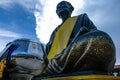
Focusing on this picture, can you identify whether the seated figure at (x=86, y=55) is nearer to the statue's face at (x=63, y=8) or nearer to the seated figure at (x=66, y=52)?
the seated figure at (x=66, y=52)

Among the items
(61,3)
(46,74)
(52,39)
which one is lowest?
(46,74)

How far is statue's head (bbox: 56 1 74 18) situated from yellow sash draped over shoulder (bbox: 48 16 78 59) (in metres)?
0.15

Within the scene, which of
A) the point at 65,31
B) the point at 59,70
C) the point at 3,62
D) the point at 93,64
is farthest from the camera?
the point at 65,31

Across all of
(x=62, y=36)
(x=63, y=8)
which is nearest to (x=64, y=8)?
(x=63, y=8)

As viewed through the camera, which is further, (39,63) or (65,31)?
(65,31)

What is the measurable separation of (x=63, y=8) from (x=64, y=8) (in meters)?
0.02

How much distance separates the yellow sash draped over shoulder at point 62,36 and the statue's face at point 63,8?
15cm

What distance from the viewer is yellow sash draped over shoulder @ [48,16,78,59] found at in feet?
12.3

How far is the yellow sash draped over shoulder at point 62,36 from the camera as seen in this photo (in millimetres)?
3748

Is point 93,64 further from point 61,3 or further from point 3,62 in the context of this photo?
point 3,62

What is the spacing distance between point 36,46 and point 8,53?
0.28ft

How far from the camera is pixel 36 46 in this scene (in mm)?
743

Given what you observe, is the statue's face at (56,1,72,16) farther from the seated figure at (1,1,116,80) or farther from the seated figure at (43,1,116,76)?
the seated figure at (43,1,116,76)

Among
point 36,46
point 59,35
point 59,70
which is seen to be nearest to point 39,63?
point 36,46
